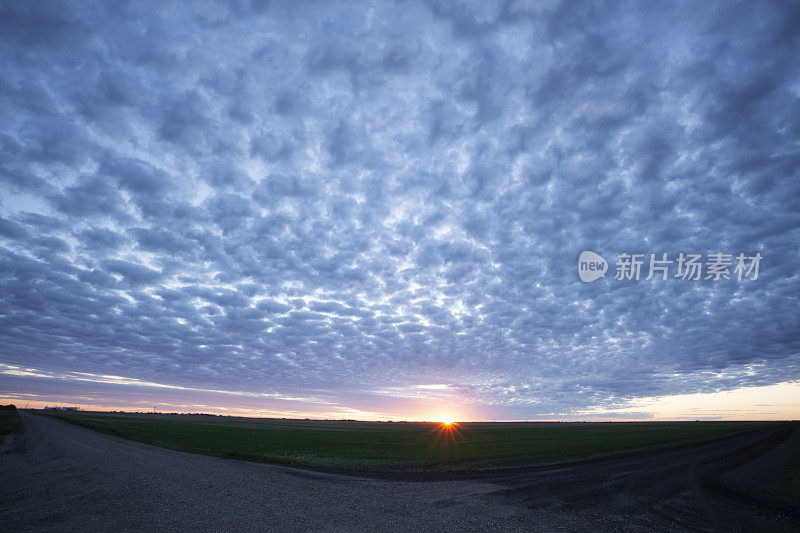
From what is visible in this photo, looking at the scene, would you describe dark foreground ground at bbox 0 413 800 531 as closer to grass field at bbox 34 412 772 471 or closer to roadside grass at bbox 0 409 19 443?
grass field at bbox 34 412 772 471

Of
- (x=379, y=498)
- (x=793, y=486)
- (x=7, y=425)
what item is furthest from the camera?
(x=7, y=425)

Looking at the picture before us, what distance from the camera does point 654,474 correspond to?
2322 cm

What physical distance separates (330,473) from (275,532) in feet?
42.2

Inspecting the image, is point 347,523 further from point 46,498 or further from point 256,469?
point 256,469

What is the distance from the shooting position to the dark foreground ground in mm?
12688

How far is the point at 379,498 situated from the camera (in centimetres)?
1658

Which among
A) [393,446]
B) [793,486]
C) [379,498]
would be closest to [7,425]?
[393,446]

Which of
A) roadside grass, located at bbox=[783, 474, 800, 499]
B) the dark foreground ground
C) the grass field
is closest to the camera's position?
the dark foreground ground

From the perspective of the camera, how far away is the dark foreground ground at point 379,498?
41.6 ft

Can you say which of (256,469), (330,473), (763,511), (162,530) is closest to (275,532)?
(162,530)

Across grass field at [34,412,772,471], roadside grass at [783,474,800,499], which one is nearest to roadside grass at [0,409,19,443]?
grass field at [34,412,772,471]

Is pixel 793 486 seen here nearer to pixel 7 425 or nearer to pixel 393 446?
pixel 393 446

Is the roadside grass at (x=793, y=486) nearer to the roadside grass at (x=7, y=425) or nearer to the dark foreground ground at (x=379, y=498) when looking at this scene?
the dark foreground ground at (x=379, y=498)

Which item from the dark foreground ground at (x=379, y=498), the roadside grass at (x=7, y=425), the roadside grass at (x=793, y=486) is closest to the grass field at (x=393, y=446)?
the dark foreground ground at (x=379, y=498)
